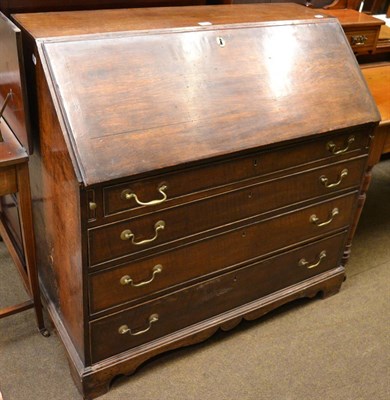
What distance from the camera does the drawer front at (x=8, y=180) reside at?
1641 mm

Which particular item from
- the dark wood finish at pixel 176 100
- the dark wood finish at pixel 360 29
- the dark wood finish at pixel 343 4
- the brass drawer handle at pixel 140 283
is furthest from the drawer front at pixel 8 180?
the dark wood finish at pixel 343 4

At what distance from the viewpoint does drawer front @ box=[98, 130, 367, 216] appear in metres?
1.48

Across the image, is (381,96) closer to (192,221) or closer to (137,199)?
(192,221)

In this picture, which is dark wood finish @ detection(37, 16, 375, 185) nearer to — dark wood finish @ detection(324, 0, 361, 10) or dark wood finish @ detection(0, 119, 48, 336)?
dark wood finish @ detection(0, 119, 48, 336)

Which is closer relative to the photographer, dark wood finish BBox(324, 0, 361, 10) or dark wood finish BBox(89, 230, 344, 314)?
dark wood finish BBox(89, 230, 344, 314)

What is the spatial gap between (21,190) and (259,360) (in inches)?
43.6

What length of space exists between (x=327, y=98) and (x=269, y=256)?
24.9 inches

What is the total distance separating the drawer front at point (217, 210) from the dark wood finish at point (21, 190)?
1.19ft

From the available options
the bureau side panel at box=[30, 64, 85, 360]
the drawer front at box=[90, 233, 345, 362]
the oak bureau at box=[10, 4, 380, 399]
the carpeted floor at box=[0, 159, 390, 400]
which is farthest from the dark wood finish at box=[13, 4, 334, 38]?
the carpeted floor at box=[0, 159, 390, 400]

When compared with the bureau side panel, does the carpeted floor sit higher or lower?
lower

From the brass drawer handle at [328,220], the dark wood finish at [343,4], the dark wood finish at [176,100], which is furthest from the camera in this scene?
the dark wood finish at [343,4]

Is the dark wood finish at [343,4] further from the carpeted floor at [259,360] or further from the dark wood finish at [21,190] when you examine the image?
the dark wood finish at [21,190]

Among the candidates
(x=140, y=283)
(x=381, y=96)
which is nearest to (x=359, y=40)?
(x=381, y=96)

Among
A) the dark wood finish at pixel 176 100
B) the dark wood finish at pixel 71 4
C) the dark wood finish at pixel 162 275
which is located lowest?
the dark wood finish at pixel 162 275
